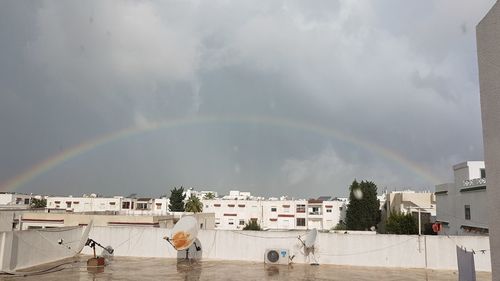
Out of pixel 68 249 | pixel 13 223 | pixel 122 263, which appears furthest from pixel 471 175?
pixel 13 223

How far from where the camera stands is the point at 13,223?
3628 centimetres

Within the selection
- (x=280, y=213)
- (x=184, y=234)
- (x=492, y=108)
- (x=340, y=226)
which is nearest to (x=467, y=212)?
(x=184, y=234)

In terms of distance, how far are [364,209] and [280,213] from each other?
2257 centimetres

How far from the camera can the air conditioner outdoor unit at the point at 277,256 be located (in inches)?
814

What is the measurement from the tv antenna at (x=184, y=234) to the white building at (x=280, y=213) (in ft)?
196

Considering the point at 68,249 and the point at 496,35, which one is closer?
the point at 496,35

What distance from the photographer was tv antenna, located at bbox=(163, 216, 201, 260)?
19.2 m

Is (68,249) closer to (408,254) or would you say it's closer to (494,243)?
(408,254)

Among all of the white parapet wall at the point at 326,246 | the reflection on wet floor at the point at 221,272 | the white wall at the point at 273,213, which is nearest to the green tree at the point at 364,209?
the white wall at the point at 273,213

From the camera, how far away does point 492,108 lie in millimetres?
7105

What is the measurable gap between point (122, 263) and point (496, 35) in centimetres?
1942

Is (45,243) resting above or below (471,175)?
below

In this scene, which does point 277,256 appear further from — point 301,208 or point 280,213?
point 301,208

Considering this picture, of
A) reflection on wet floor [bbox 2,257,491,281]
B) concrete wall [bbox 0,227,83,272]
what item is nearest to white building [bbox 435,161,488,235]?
reflection on wet floor [bbox 2,257,491,281]
